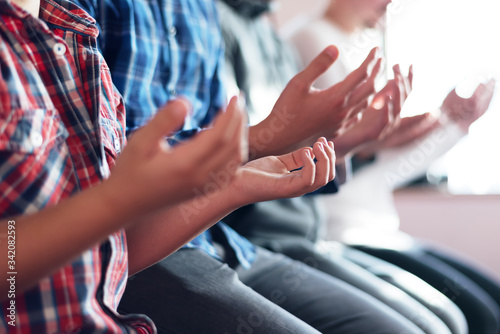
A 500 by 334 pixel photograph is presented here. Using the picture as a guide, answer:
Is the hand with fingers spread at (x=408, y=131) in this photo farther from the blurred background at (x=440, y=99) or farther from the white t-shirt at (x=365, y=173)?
the blurred background at (x=440, y=99)

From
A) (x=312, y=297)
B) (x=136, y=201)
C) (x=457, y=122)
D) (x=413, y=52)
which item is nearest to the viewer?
(x=136, y=201)

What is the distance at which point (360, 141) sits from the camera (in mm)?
737

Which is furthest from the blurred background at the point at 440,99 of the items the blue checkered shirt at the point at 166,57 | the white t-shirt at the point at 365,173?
the blue checkered shirt at the point at 166,57

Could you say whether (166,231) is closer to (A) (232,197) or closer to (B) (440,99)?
(A) (232,197)

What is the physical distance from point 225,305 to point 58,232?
236mm

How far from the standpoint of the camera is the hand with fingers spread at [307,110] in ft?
1.92

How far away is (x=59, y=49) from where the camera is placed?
42 centimetres

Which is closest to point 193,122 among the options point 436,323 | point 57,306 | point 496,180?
point 57,306

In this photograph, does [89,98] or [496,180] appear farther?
[496,180]

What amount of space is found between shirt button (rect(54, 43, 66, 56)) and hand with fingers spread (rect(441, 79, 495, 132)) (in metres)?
0.78

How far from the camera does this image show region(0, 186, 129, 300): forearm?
31 centimetres

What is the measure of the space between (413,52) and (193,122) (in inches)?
39.0

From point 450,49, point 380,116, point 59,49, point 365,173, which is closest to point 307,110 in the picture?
point 380,116

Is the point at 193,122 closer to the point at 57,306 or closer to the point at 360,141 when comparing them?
the point at 360,141
